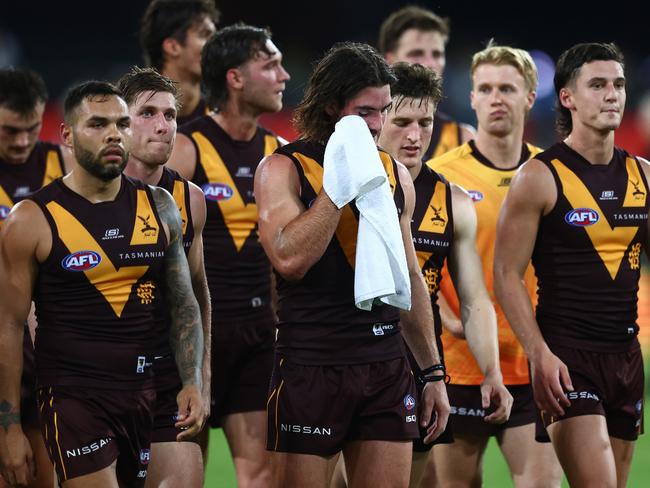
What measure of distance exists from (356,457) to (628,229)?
1.99 meters

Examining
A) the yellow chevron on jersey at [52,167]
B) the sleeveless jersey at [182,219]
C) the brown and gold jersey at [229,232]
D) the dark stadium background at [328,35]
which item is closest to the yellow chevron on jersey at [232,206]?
the brown and gold jersey at [229,232]

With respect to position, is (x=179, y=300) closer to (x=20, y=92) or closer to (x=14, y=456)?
(x=14, y=456)

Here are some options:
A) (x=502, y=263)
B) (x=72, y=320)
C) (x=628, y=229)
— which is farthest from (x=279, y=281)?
(x=628, y=229)

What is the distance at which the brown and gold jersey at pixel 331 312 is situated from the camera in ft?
16.0

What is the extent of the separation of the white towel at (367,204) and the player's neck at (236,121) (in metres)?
2.34

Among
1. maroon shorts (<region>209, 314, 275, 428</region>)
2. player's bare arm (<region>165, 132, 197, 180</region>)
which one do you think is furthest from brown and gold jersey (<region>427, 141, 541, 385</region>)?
player's bare arm (<region>165, 132, 197, 180</region>)

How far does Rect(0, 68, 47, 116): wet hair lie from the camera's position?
22.9 ft

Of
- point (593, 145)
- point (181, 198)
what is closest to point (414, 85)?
point (593, 145)

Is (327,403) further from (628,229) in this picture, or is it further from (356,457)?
(628,229)

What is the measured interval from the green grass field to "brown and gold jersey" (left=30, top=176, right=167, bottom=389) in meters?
3.96

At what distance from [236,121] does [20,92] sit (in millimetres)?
1268

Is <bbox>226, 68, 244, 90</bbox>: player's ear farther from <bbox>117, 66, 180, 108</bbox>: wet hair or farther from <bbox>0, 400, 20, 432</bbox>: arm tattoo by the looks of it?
<bbox>0, 400, 20, 432</bbox>: arm tattoo

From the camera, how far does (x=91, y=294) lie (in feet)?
16.8

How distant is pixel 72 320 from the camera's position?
5102 millimetres
